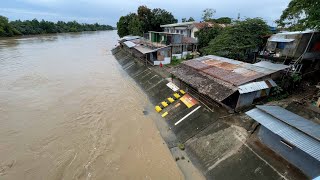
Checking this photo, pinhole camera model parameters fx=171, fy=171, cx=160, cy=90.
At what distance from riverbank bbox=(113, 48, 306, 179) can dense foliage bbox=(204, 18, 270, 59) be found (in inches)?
396

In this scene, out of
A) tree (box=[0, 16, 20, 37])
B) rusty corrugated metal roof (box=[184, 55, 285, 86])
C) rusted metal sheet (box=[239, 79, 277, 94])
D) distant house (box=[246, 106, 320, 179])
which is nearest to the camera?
distant house (box=[246, 106, 320, 179])

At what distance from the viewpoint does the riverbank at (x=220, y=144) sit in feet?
28.4

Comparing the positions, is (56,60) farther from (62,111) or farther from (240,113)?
(240,113)

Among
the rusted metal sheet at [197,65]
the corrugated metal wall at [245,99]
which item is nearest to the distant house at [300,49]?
the corrugated metal wall at [245,99]

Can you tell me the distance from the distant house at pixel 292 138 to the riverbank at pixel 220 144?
0.40m

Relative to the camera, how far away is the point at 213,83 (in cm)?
1357

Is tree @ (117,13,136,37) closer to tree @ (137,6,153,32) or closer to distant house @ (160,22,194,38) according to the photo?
tree @ (137,6,153,32)

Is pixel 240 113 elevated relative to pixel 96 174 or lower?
elevated

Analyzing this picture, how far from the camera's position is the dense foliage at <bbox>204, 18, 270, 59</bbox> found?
808 inches

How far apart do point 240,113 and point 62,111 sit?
53.3 ft

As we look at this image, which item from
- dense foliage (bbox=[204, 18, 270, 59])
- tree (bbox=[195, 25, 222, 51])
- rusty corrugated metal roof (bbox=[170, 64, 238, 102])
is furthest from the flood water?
tree (bbox=[195, 25, 222, 51])

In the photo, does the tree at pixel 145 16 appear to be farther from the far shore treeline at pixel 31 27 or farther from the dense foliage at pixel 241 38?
the far shore treeline at pixel 31 27

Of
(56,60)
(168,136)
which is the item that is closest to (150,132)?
(168,136)

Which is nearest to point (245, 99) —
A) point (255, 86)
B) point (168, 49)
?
point (255, 86)
